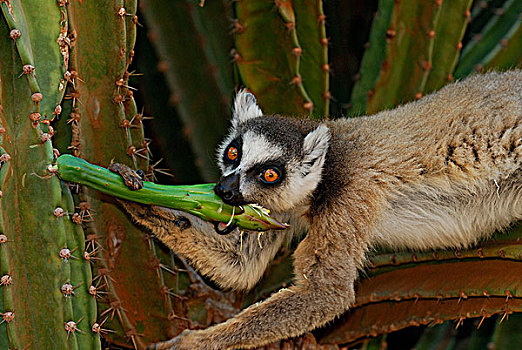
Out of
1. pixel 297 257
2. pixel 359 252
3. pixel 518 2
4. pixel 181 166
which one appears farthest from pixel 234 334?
pixel 518 2

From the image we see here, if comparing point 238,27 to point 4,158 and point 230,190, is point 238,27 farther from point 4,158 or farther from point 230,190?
point 4,158

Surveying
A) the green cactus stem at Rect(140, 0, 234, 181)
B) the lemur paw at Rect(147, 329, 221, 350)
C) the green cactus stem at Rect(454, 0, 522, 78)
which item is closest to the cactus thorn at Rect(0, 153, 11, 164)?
the lemur paw at Rect(147, 329, 221, 350)

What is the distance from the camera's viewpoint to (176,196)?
2254mm

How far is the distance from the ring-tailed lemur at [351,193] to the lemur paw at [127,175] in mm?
426

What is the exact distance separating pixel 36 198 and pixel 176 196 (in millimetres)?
555

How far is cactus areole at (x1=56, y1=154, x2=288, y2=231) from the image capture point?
6.77 feet

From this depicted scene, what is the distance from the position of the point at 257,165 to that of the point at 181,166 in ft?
2.59

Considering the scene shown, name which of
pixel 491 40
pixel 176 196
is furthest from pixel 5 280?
pixel 491 40

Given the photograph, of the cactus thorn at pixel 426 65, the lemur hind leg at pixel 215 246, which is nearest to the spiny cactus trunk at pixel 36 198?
the lemur hind leg at pixel 215 246

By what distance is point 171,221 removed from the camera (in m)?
2.82

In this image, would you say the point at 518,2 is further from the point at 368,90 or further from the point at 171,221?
the point at 171,221

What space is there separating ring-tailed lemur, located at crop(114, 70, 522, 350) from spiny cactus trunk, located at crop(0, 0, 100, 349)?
78 cm

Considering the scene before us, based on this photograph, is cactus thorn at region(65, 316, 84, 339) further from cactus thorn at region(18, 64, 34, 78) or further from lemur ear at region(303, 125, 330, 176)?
lemur ear at region(303, 125, 330, 176)

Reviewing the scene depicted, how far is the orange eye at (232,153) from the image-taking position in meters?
2.88
